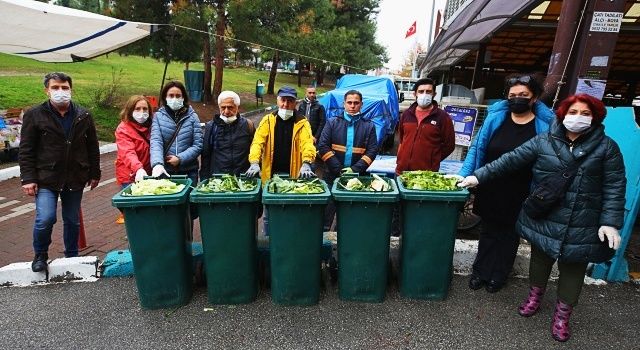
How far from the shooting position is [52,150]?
11.3 ft

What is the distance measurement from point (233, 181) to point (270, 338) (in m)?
1.27

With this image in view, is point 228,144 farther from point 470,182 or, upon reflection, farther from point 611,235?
point 611,235

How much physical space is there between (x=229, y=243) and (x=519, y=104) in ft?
8.23

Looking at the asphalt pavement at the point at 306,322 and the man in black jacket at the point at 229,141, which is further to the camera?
the man in black jacket at the point at 229,141

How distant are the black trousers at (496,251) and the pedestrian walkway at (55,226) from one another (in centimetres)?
328

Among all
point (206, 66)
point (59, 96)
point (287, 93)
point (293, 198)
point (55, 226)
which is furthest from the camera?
point (206, 66)

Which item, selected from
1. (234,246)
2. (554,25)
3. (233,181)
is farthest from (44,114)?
(554,25)

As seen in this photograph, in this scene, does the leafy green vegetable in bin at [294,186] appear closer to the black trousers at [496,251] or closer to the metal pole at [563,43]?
the black trousers at [496,251]

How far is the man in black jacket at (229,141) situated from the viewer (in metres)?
3.91

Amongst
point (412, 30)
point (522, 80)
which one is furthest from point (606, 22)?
point (412, 30)

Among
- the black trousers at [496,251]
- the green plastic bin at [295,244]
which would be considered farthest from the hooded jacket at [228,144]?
the black trousers at [496,251]

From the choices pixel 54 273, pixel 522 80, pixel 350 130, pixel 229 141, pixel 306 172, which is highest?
pixel 522 80

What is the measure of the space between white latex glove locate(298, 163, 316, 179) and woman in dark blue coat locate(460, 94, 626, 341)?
1.70 metres

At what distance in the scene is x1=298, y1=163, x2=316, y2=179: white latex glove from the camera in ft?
12.1
